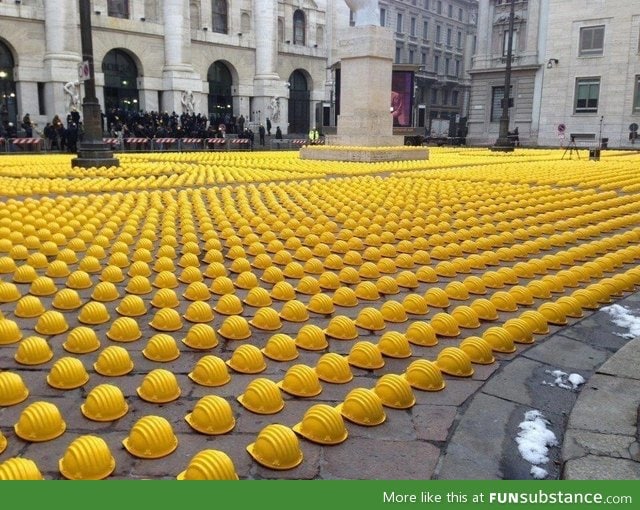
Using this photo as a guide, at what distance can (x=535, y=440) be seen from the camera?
3320 millimetres

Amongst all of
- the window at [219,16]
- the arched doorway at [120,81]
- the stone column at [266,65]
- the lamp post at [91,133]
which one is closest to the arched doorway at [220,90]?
the stone column at [266,65]

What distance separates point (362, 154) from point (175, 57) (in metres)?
25.3

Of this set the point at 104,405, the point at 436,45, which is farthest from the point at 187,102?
the point at 436,45

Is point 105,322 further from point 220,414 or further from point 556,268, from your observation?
point 556,268

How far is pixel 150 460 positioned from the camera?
3.16 metres

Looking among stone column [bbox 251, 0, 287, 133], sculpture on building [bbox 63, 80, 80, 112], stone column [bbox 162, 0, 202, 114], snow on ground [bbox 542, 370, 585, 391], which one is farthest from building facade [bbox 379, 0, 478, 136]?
snow on ground [bbox 542, 370, 585, 391]

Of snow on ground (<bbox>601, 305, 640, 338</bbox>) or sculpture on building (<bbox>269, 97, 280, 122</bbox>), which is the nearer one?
snow on ground (<bbox>601, 305, 640, 338</bbox>)

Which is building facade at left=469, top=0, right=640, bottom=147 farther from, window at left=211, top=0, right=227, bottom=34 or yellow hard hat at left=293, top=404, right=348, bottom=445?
yellow hard hat at left=293, top=404, right=348, bottom=445

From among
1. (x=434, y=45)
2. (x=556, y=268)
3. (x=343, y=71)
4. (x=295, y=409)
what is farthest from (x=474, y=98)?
(x=295, y=409)

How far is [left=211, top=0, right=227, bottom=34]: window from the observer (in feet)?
150

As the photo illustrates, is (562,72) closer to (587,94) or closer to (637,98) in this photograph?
(587,94)

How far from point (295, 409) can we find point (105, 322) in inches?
85.7

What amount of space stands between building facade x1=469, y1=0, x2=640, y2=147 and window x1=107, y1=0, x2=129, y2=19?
28.4 metres

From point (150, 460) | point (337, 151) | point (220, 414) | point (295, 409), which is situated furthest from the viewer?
point (337, 151)
